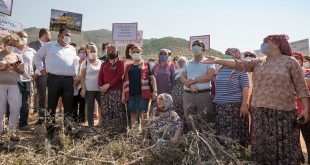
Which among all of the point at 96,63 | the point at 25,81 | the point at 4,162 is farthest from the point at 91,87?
the point at 4,162

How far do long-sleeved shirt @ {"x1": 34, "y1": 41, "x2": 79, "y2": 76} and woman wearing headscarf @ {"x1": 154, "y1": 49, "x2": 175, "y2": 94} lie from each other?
1.77m

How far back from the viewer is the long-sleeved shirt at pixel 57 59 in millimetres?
6105

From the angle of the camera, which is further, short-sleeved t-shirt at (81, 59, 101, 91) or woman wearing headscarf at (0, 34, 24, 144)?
short-sleeved t-shirt at (81, 59, 101, 91)

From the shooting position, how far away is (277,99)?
425 cm

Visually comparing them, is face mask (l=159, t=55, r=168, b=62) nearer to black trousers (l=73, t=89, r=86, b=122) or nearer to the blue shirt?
the blue shirt

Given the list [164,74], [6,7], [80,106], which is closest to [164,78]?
[164,74]

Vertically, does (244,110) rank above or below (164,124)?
above

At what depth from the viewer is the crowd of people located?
4277 millimetres

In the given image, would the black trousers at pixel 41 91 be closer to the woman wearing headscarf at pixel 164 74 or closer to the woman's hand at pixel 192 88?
the woman wearing headscarf at pixel 164 74

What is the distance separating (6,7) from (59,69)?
13.9 feet

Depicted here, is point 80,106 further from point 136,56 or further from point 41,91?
point 136,56

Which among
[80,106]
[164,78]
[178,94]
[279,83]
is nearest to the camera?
[279,83]

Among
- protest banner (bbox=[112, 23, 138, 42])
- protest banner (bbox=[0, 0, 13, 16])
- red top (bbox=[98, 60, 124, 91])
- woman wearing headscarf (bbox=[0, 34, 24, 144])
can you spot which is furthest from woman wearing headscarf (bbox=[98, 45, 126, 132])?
protest banner (bbox=[112, 23, 138, 42])

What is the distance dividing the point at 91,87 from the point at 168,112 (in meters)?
1.97
